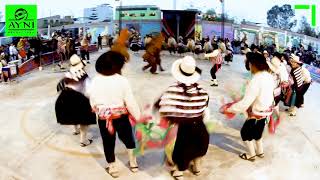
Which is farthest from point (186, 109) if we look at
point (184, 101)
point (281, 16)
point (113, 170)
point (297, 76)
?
point (281, 16)

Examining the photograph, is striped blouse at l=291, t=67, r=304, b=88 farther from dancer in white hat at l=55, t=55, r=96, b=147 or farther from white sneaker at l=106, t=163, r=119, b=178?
white sneaker at l=106, t=163, r=119, b=178

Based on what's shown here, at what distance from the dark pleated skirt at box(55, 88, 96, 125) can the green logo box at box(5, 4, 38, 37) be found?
681 cm

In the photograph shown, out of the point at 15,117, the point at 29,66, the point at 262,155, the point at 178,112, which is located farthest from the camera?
the point at 29,66

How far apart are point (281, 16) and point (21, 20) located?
2788 inches

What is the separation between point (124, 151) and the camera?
6.12 meters

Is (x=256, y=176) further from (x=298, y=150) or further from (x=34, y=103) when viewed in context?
(x=34, y=103)

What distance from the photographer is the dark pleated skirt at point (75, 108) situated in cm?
605

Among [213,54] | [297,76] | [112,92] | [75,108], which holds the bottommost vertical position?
[75,108]

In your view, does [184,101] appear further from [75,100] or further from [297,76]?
[297,76]

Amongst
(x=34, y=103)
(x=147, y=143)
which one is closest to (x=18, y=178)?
(x=147, y=143)

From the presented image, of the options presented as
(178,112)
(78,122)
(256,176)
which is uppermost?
(178,112)

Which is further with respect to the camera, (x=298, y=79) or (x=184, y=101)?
(x=298, y=79)

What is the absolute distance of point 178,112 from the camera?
184 inches

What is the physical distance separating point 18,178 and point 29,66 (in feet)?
34.6
